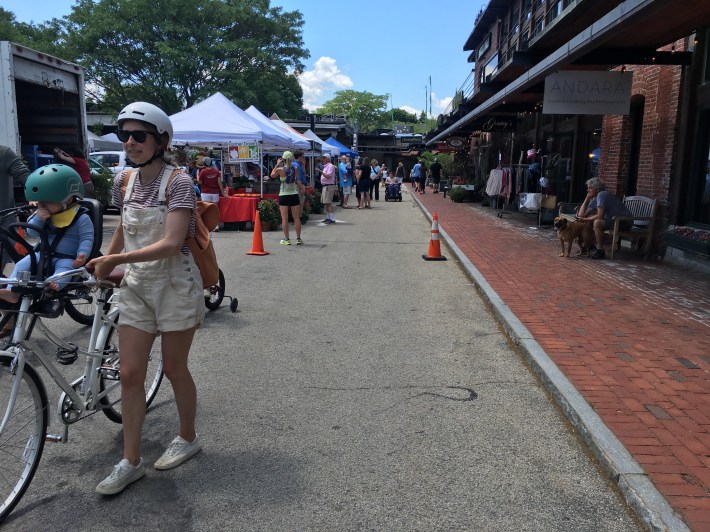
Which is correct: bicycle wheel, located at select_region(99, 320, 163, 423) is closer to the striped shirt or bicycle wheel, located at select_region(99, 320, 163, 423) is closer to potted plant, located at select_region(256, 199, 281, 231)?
the striped shirt

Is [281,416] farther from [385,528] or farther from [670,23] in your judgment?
[670,23]

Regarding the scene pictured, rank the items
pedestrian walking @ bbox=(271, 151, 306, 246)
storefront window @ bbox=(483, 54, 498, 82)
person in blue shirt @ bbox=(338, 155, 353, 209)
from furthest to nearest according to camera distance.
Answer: storefront window @ bbox=(483, 54, 498, 82), person in blue shirt @ bbox=(338, 155, 353, 209), pedestrian walking @ bbox=(271, 151, 306, 246)

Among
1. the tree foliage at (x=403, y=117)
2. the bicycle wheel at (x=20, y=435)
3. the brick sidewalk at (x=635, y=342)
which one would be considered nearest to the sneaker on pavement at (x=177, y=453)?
the bicycle wheel at (x=20, y=435)

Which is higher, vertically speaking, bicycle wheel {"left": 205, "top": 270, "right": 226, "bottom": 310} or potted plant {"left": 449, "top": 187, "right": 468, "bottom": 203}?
potted plant {"left": 449, "top": 187, "right": 468, "bottom": 203}

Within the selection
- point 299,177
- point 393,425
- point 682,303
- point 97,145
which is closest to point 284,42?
point 97,145

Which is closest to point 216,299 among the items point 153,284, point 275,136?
point 153,284

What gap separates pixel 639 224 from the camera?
10750mm

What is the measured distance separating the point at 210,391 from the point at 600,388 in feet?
9.74

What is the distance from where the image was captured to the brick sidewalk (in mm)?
3396

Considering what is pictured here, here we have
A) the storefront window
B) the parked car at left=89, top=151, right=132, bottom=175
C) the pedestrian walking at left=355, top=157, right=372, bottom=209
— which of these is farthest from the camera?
the storefront window

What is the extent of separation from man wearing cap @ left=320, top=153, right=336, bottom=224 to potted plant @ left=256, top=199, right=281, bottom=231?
2.67 metres

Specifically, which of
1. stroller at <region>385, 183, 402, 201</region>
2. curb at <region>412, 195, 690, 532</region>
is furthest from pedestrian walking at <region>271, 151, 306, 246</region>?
stroller at <region>385, 183, 402, 201</region>

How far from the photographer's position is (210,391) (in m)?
4.50

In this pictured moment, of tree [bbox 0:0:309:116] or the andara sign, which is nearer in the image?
the andara sign
